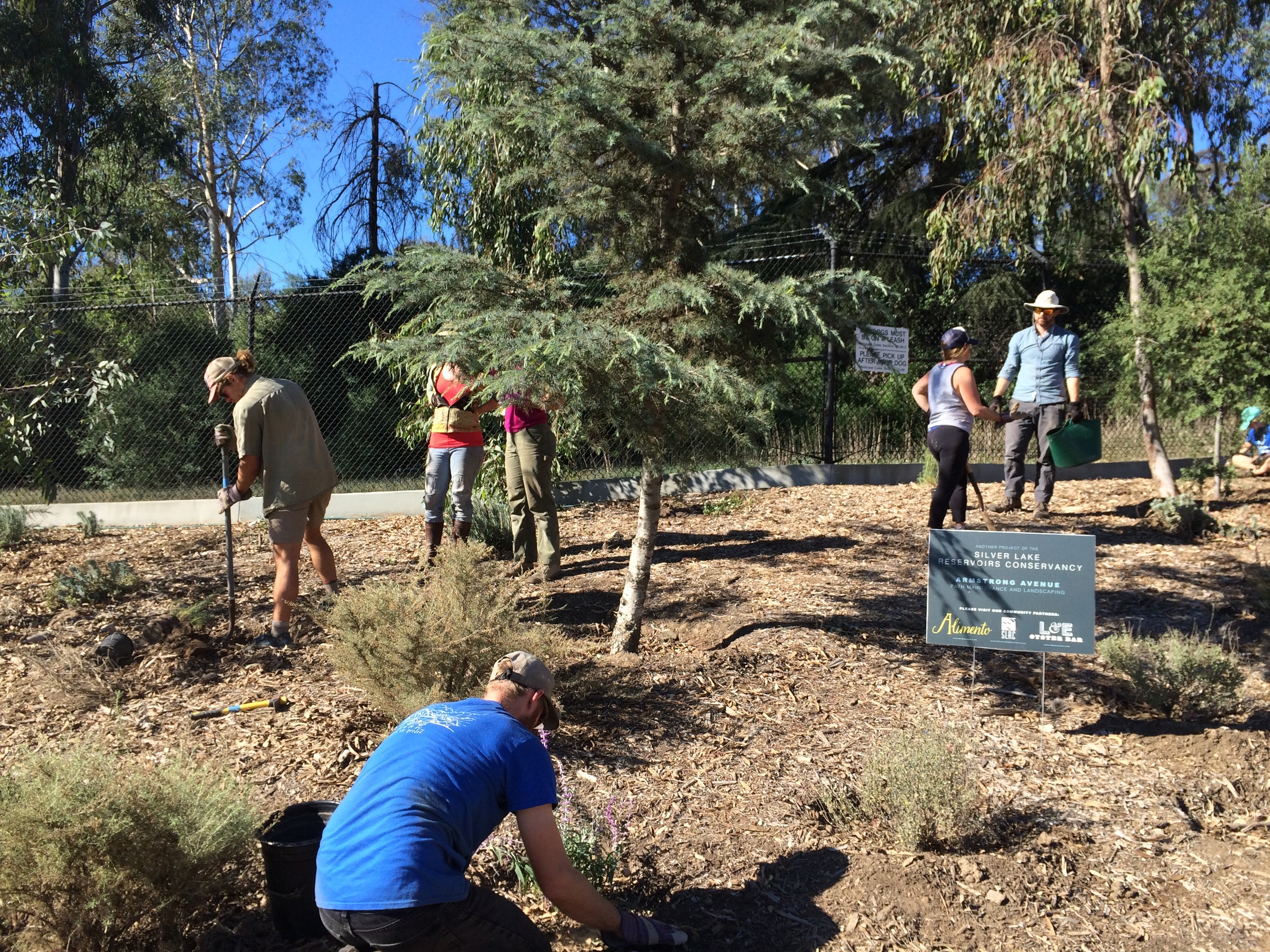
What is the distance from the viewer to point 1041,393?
24.8 feet

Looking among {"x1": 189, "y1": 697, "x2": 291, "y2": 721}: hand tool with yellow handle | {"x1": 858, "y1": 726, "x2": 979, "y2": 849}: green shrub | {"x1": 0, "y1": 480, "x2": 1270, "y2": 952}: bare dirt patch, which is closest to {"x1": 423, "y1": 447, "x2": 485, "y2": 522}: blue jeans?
{"x1": 0, "y1": 480, "x2": 1270, "y2": 952}: bare dirt patch

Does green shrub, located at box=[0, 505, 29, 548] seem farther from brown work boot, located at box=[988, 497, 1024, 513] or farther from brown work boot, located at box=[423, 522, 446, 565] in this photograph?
brown work boot, located at box=[988, 497, 1024, 513]

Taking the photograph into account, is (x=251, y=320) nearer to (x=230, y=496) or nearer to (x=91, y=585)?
(x=91, y=585)

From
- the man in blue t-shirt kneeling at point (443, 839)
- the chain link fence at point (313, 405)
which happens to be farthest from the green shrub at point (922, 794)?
the chain link fence at point (313, 405)

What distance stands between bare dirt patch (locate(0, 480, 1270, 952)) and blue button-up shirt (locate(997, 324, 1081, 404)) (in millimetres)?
1378

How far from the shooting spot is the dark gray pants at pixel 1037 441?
754 centimetres

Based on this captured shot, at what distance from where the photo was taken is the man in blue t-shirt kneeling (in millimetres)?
2393

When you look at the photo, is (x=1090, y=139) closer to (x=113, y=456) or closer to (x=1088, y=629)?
(x=1088, y=629)

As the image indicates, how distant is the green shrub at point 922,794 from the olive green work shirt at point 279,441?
314cm

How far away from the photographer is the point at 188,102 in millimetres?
22766

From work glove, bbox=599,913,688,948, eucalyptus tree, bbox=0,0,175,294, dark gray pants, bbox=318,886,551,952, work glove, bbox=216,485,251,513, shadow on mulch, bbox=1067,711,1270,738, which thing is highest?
eucalyptus tree, bbox=0,0,175,294

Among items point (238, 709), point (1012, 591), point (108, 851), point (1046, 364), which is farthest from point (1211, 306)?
point (108, 851)

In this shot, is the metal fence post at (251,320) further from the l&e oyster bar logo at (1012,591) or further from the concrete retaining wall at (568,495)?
the l&e oyster bar logo at (1012,591)

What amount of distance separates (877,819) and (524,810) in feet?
5.81
